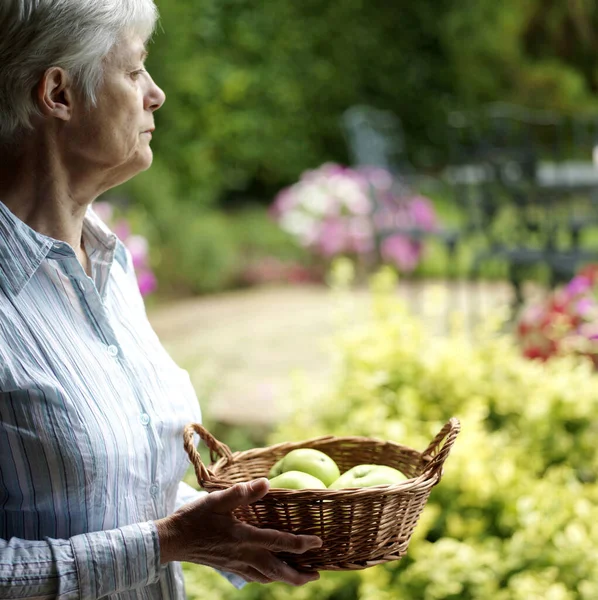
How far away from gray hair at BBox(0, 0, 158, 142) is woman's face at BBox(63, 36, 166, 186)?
0.01 m

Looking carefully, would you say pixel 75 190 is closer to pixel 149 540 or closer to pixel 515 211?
pixel 149 540

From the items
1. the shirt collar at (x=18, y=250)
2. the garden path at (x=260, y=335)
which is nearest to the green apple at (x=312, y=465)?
the shirt collar at (x=18, y=250)

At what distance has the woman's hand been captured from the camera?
1.08 metres

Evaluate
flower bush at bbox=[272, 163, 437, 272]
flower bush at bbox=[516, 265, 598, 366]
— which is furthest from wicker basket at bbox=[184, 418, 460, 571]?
flower bush at bbox=[272, 163, 437, 272]

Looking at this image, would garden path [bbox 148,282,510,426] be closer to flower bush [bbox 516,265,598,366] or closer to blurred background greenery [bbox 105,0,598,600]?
blurred background greenery [bbox 105,0,598,600]

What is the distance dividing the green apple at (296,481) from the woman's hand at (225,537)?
75 millimetres

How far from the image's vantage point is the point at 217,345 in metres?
5.32

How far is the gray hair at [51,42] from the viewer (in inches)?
42.2

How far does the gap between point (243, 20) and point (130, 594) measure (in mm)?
9338

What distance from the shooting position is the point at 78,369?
3.65ft

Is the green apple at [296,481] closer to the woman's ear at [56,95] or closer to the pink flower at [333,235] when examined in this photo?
the woman's ear at [56,95]

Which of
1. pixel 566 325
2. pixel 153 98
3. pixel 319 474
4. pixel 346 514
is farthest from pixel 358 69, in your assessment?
pixel 346 514

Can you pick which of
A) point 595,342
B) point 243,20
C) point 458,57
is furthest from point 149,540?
point 458,57

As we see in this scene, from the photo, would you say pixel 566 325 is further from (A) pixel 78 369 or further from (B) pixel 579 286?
(A) pixel 78 369
